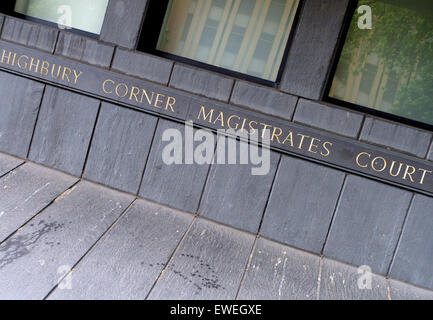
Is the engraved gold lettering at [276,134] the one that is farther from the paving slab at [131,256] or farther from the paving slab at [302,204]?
the paving slab at [131,256]

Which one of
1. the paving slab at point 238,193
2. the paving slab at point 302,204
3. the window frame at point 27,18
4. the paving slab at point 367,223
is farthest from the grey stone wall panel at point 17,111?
the paving slab at point 367,223

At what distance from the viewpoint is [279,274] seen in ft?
8.36

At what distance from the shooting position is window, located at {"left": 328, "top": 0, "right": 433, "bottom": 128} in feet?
9.58

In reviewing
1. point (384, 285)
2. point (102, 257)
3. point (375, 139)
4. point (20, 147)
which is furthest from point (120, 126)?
point (384, 285)

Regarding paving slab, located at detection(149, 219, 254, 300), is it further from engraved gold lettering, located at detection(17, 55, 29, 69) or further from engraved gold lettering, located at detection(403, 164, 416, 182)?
engraved gold lettering, located at detection(17, 55, 29, 69)

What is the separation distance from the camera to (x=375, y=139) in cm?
284

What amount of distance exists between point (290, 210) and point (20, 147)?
199 cm

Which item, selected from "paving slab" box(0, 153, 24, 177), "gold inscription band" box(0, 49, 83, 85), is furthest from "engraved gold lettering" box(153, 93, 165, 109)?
"paving slab" box(0, 153, 24, 177)

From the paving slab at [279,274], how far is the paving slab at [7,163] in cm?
177

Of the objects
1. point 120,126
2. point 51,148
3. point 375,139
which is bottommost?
point 51,148

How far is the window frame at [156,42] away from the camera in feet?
9.89

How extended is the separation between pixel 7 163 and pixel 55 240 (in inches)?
39.0

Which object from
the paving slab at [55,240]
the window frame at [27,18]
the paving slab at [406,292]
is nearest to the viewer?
the paving slab at [55,240]
